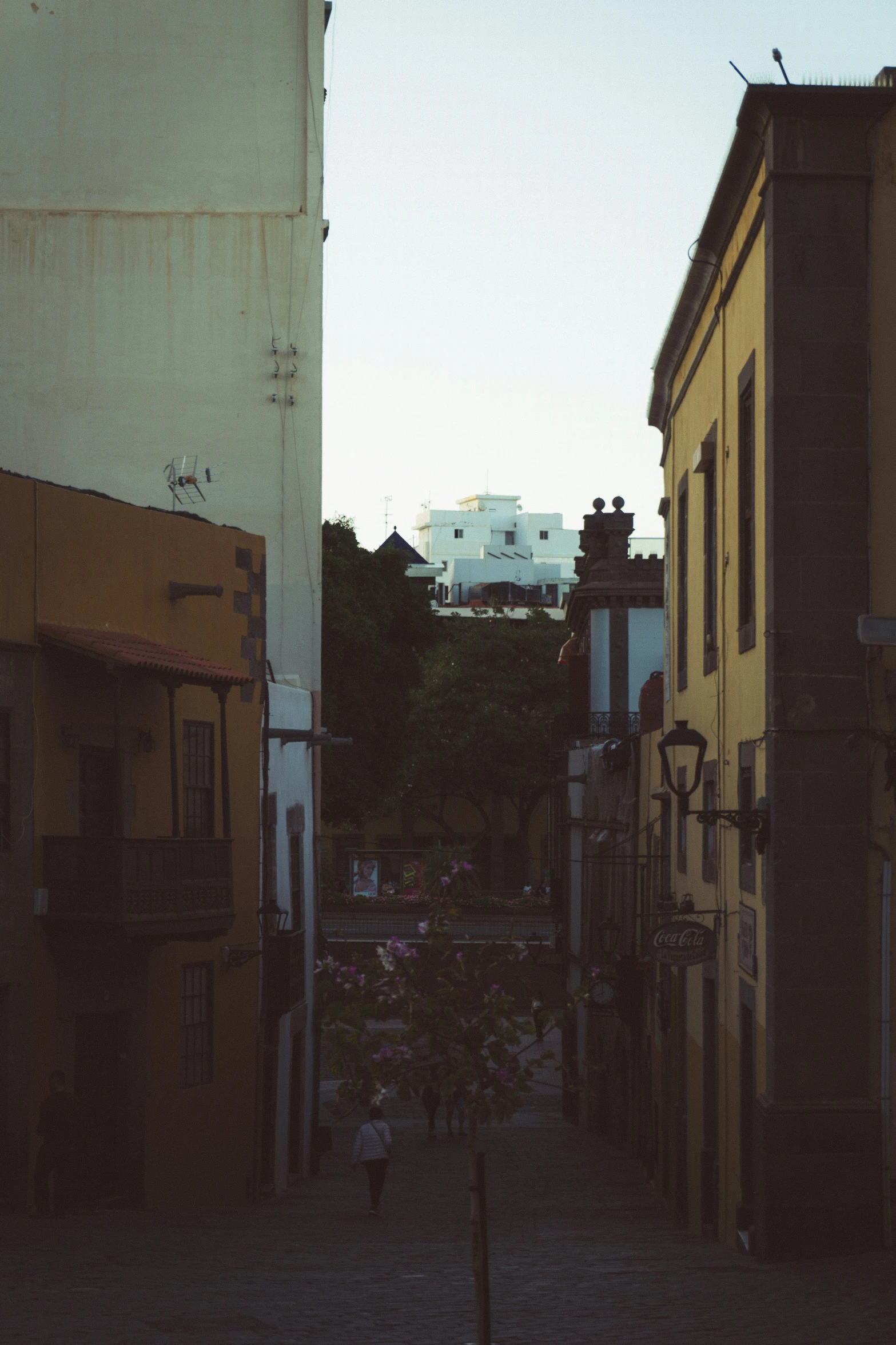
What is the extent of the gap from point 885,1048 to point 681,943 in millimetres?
3852

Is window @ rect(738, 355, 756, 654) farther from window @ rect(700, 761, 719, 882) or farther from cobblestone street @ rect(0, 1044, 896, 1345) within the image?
cobblestone street @ rect(0, 1044, 896, 1345)

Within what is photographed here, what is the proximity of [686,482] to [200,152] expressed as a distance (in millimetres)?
12730

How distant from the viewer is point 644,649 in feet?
145

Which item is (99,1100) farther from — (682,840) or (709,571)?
(709,571)

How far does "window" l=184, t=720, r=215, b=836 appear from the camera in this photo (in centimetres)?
2220

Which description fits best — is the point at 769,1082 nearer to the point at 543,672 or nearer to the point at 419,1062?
the point at 419,1062

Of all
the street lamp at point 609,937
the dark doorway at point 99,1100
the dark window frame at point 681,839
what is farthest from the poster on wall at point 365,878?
the dark doorway at point 99,1100

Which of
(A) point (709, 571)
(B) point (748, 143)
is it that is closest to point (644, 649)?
(A) point (709, 571)

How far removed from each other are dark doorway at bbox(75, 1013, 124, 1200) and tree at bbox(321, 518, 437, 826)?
2685 centimetres

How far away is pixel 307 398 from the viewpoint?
30.6 metres

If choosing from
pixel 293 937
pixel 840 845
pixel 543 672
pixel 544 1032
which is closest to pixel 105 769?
pixel 293 937

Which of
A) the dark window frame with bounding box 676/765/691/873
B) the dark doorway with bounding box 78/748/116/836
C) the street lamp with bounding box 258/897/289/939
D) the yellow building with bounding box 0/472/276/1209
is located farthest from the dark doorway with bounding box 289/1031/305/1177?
the dark doorway with bounding box 78/748/116/836

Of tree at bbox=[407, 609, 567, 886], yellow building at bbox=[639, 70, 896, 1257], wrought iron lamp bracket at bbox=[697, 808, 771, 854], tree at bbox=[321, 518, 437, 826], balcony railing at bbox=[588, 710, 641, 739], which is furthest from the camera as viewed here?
tree at bbox=[407, 609, 567, 886]

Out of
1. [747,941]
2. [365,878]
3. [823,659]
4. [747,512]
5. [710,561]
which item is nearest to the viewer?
[823,659]
